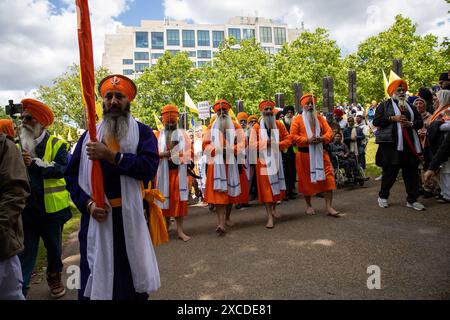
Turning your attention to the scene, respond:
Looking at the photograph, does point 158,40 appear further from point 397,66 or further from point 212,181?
point 212,181

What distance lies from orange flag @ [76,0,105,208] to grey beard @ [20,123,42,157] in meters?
1.85

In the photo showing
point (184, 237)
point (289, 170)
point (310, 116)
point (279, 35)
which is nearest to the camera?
point (184, 237)

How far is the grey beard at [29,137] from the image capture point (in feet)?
13.0

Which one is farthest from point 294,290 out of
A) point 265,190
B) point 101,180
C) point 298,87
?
point 298,87

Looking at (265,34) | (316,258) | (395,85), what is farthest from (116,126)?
(265,34)

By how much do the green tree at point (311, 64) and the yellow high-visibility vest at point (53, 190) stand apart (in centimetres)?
2867

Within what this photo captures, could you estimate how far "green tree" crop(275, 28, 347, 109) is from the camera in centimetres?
3177

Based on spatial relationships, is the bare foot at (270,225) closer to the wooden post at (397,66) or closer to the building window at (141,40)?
the wooden post at (397,66)

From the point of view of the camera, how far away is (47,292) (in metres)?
4.35

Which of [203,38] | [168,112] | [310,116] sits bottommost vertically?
[310,116]

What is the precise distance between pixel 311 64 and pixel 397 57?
8082 millimetres

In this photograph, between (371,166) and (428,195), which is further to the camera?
(371,166)

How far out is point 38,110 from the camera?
4.12 m

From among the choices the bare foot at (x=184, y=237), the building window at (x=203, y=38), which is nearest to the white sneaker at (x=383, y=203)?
the bare foot at (x=184, y=237)
